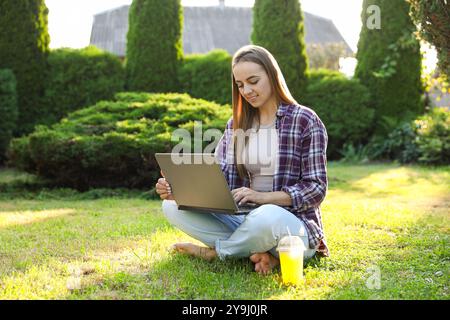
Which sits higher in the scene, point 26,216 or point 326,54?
point 326,54

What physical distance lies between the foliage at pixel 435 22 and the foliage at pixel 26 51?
6.96m

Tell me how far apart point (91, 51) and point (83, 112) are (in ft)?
8.85

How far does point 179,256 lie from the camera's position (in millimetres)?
3180

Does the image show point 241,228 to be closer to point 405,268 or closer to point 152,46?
point 405,268

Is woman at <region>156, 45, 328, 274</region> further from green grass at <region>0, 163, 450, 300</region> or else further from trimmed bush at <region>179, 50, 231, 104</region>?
trimmed bush at <region>179, 50, 231, 104</region>

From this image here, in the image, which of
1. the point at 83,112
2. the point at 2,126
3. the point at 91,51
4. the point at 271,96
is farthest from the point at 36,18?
the point at 271,96

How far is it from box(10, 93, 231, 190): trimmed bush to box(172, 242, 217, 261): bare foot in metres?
3.07

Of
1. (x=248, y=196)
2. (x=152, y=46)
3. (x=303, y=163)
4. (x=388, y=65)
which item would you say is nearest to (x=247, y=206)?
(x=248, y=196)

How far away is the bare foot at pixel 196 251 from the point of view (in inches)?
121

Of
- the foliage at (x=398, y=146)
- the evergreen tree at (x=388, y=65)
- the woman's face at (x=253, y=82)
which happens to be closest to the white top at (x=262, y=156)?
the woman's face at (x=253, y=82)

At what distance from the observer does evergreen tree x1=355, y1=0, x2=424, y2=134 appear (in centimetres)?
998

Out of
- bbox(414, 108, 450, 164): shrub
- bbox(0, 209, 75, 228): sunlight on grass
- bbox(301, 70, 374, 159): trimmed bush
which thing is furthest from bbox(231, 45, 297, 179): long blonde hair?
bbox(301, 70, 374, 159): trimmed bush

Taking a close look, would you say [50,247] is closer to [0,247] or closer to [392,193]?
[0,247]

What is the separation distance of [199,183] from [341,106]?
25.2 ft
